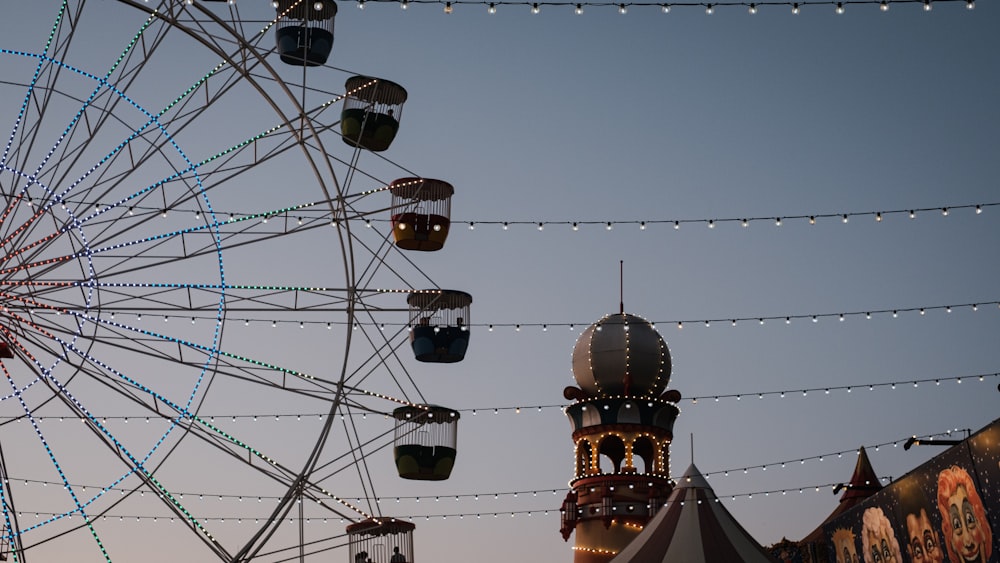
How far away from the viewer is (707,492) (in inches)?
881

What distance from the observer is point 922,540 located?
16.9m

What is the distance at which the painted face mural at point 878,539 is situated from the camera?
1817cm

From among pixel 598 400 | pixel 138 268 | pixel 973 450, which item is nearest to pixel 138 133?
pixel 138 268

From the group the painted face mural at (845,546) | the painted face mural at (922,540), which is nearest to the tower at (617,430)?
the painted face mural at (845,546)

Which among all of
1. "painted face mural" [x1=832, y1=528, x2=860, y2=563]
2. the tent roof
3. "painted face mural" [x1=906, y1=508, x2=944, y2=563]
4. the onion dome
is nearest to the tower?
the onion dome

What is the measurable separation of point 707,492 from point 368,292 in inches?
309

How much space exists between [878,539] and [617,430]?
1110 cm


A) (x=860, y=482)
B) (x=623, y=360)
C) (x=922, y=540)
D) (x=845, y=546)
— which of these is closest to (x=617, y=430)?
(x=623, y=360)

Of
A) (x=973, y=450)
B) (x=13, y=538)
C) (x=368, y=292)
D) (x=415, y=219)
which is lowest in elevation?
(x=13, y=538)

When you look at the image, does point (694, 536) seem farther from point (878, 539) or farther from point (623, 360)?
point (623, 360)

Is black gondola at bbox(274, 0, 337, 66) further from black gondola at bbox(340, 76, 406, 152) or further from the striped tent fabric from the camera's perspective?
the striped tent fabric

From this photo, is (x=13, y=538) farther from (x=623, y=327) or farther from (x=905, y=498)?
(x=623, y=327)

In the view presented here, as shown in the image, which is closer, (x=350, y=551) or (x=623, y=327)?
(x=350, y=551)

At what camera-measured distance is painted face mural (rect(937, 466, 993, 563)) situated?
14703mm
